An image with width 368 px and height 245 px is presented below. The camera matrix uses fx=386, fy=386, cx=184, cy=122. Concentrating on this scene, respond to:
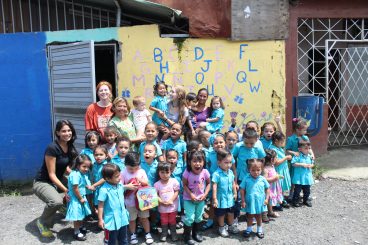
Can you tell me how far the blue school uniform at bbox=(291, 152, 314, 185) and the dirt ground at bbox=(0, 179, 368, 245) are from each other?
355 millimetres

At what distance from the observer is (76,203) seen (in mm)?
4020

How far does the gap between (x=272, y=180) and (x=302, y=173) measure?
0.61 m

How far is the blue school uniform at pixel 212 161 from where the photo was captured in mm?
4242

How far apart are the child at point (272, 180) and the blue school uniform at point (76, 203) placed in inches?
79.7

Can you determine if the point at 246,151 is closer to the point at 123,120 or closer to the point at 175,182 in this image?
the point at 175,182

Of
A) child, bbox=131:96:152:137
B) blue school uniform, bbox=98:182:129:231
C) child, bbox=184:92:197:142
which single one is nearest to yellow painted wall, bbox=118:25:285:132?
child, bbox=184:92:197:142

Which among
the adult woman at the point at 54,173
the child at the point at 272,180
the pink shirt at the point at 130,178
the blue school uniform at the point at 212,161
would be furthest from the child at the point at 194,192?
the adult woman at the point at 54,173

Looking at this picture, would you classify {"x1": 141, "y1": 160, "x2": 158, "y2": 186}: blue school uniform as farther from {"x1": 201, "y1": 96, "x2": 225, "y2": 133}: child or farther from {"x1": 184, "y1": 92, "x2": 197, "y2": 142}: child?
{"x1": 201, "y1": 96, "x2": 225, "y2": 133}: child

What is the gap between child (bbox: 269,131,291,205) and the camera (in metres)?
4.68

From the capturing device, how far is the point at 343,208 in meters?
4.87

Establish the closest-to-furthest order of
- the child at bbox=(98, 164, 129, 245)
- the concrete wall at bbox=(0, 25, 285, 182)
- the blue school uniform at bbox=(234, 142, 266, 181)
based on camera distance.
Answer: the child at bbox=(98, 164, 129, 245) → the blue school uniform at bbox=(234, 142, 266, 181) → the concrete wall at bbox=(0, 25, 285, 182)

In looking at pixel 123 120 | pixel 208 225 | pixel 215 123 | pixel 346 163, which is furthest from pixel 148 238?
pixel 346 163

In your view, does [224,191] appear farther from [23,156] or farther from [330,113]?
[330,113]

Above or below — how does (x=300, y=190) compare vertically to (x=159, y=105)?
below
